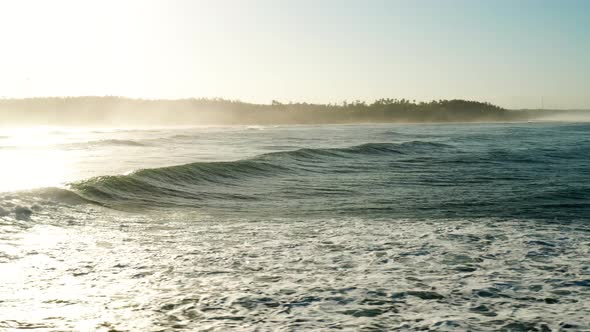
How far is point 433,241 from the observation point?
343 inches

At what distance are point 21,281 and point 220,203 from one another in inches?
295

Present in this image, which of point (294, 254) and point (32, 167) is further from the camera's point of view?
point (32, 167)

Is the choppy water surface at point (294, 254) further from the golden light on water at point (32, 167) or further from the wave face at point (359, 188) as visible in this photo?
the golden light on water at point (32, 167)

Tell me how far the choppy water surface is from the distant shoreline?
82512 millimetres

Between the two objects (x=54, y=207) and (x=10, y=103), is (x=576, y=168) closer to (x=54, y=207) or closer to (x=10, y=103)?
(x=54, y=207)

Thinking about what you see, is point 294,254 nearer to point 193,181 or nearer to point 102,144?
point 193,181

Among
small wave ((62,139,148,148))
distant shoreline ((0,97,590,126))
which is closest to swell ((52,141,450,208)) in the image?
small wave ((62,139,148,148))

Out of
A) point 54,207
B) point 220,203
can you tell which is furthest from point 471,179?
point 54,207

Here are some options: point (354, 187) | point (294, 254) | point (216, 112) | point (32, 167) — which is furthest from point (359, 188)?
point (216, 112)

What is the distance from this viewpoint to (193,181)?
1792cm

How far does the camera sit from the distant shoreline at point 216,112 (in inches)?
3900

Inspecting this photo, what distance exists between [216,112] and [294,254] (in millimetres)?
103459

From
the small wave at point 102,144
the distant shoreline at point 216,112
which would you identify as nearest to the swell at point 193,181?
the small wave at point 102,144

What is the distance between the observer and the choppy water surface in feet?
18.3
